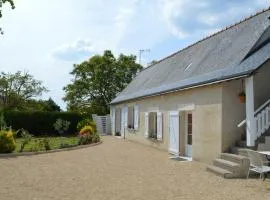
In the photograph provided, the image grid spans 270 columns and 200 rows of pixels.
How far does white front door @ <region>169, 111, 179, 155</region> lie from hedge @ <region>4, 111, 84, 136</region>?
15333 millimetres

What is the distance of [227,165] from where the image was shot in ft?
36.7

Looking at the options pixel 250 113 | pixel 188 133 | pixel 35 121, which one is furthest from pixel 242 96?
pixel 35 121

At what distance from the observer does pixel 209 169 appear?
11.8m

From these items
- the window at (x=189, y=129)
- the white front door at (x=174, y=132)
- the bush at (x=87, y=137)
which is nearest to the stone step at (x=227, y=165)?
the window at (x=189, y=129)

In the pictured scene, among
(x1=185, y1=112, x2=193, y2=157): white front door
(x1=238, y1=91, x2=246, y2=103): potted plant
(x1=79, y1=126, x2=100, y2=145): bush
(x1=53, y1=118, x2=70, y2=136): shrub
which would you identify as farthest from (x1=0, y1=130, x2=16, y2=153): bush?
(x1=53, y1=118, x2=70, y2=136): shrub

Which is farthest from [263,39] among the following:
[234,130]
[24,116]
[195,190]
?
[24,116]

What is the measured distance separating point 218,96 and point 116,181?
15.0 ft

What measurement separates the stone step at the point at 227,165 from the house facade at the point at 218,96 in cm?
73

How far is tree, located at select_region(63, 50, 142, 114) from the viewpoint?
4200 cm

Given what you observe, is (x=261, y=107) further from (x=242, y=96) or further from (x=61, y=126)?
(x=61, y=126)

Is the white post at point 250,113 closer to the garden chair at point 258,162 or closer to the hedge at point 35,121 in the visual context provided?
the garden chair at point 258,162

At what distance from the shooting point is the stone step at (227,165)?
1073 centimetres

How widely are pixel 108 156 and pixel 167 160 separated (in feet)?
8.00

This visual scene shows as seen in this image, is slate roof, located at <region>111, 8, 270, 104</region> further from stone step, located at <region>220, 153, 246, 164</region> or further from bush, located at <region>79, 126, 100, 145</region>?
bush, located at <region>79, 126, 100, 145</region>
